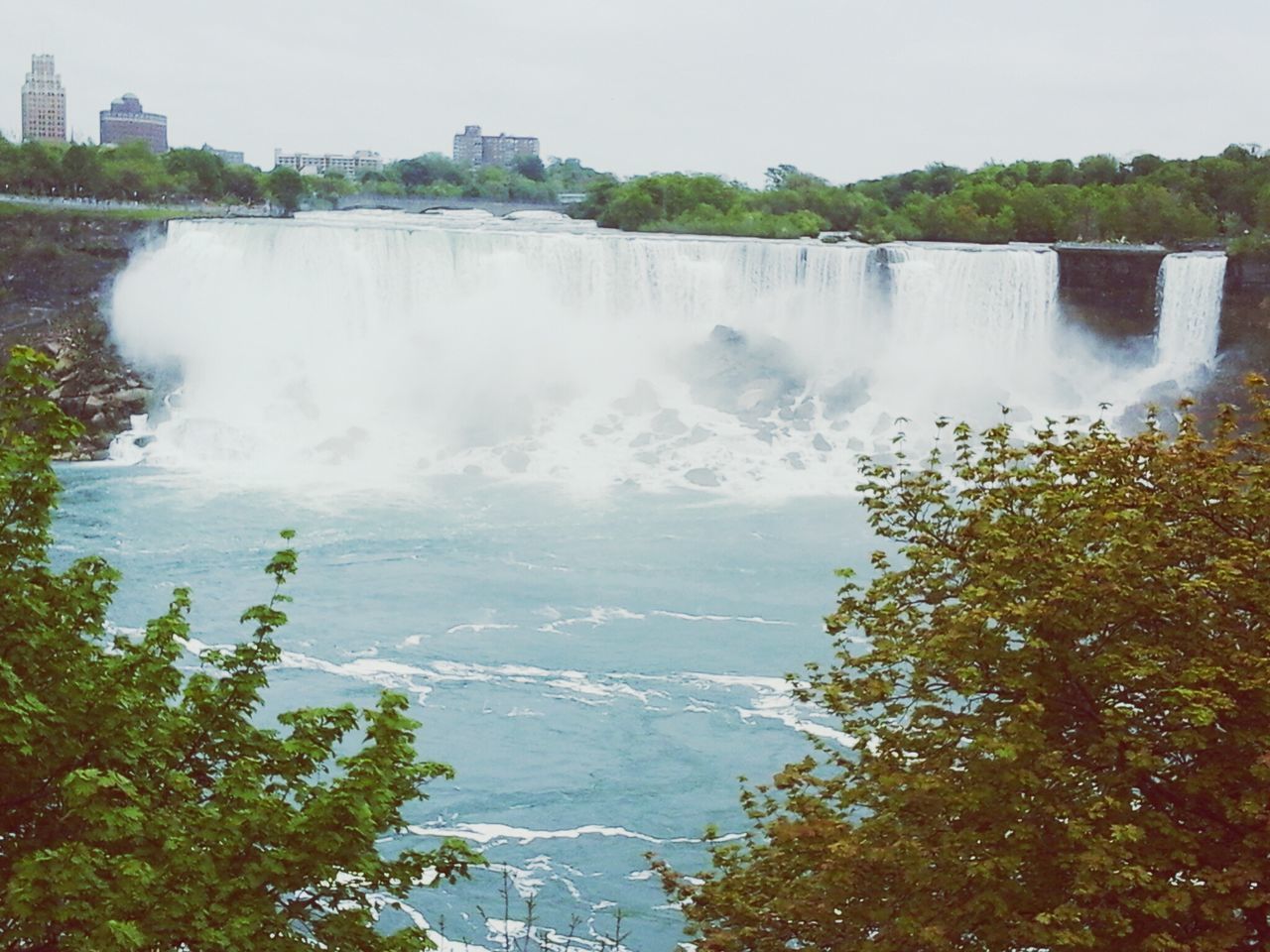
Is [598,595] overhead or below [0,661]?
below

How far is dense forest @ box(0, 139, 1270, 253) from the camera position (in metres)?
45.6

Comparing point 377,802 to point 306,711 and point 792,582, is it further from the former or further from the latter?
point 792,582

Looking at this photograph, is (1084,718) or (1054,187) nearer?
(1084,718)

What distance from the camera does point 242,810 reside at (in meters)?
7.15

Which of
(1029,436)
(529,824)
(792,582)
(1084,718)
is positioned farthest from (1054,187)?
(1084,718)

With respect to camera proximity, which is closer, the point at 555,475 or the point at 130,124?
the point at 555,475

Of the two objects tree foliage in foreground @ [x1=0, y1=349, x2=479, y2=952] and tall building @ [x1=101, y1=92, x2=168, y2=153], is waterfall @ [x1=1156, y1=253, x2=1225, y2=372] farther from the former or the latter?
tall building @ [x1=101, y1=92, x2=168, y2=153]

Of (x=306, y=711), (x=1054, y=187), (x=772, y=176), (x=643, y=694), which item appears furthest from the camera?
(x=772, y=176)

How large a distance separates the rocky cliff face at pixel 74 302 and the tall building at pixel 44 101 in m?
104

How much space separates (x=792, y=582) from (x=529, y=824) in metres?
9.79

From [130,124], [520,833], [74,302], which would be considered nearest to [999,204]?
[74,302]

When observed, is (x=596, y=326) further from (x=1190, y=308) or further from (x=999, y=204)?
(x=999, y=204)

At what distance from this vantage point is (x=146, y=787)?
7.32 meters

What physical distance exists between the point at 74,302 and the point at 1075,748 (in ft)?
117
